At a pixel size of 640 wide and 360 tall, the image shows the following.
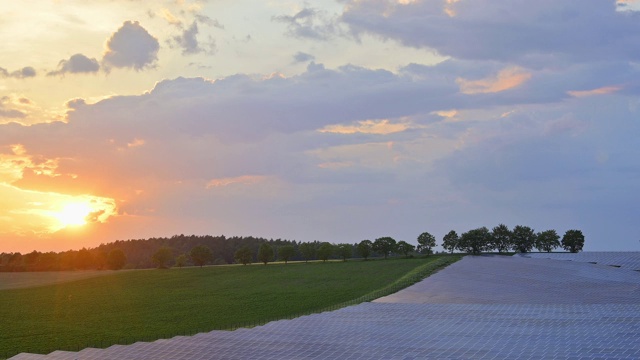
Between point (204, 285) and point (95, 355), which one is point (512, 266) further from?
point (95, 355)

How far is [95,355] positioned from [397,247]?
12867cm

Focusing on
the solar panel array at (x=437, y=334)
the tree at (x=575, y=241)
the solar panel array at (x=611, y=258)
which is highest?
the tree at (x=575, y=241)

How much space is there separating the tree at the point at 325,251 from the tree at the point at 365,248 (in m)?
8.18

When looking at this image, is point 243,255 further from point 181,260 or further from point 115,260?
point 115,260

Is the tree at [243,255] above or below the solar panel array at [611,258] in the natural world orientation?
above

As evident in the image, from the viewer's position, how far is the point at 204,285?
11894cm

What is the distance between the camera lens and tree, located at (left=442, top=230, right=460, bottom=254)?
6344 inches

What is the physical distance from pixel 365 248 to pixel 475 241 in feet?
92.0

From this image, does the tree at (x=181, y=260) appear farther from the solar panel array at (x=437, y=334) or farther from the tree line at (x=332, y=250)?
the solar panel array at (x=437, y=334)

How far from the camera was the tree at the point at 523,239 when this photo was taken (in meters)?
→ 157

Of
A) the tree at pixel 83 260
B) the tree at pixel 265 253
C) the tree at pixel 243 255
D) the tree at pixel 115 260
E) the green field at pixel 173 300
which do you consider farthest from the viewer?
the tree at pixel 115 260

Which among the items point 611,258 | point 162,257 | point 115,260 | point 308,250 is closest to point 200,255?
point 162,257

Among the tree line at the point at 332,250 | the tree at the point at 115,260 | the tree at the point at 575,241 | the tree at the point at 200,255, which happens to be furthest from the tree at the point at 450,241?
the tree at the point at 115,260

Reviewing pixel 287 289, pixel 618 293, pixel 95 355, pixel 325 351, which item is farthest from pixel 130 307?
pixel 618 293
